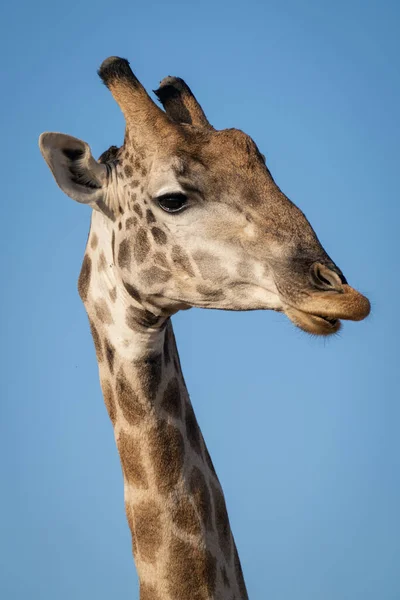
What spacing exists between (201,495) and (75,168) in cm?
228

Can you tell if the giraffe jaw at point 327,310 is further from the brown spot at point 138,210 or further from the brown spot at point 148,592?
the brown spot at point 148,592

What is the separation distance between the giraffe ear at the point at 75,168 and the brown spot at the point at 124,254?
1.12 feet

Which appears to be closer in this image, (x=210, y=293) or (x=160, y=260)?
(x=210, y=293)

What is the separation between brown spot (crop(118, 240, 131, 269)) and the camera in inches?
256

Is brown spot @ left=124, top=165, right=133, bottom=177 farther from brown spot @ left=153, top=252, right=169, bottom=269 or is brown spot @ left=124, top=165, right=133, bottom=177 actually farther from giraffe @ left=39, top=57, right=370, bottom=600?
brown spot @ left=153, top=252, right=169, bottom=269

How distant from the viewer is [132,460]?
6.36 meters

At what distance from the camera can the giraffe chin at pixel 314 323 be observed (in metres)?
5.70

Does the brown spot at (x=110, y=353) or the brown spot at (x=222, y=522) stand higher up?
the brown spot at (x=110, y=353)

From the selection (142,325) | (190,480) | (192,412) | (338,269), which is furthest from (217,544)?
(338,269)

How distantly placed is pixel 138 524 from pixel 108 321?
134 cm

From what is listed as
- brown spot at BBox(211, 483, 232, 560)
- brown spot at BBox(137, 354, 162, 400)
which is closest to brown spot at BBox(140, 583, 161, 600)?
brown spot at BBox(211, 483, 232, 560)

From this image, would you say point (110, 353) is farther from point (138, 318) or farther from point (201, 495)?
point (201, 495)

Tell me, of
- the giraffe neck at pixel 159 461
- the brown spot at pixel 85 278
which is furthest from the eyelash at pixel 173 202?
the brown spot at pixel 85 278

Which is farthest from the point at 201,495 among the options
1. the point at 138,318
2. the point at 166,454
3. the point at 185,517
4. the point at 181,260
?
the point at 181,260
